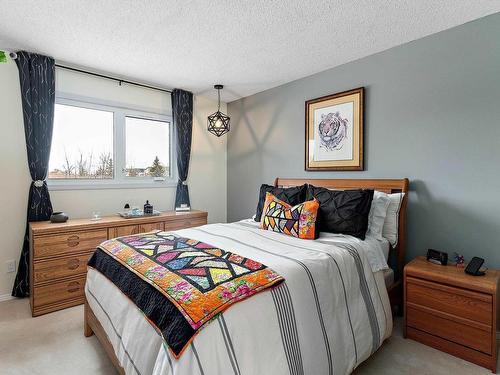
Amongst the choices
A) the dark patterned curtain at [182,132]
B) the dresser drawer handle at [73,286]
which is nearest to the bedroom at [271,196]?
the dresser drawer handle at [73,286]

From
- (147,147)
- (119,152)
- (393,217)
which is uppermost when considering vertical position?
(147,147)

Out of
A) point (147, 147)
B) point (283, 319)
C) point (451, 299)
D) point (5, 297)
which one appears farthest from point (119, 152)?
point (451, 299)

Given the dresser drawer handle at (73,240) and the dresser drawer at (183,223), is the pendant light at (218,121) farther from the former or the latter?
the dresser drawer handle at (73,240)

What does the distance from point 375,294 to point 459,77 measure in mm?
1901

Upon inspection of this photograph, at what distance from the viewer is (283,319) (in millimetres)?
1300

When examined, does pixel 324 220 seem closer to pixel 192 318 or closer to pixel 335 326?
pixel 335 326

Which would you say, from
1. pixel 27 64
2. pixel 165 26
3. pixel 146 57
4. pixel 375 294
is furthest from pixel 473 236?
pixel 27 64

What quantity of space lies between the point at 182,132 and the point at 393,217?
294 cm

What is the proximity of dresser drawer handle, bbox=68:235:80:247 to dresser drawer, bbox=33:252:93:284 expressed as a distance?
120 millimetres

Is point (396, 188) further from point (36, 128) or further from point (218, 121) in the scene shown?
point (36, 128)

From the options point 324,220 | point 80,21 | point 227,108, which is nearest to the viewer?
point 80,21

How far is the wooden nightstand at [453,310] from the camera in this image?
171 centimetres

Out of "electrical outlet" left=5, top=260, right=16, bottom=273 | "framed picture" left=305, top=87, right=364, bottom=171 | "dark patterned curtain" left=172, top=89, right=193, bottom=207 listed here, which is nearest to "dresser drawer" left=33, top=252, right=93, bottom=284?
"electrical outlet" left=5, top=260, right=16, bottom=273

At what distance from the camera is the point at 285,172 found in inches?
142
